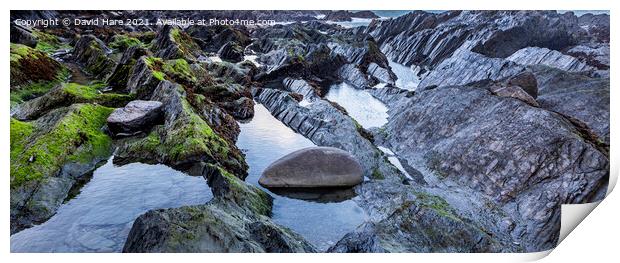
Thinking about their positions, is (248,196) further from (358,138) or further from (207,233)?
(358,138)

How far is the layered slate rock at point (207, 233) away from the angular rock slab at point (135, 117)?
6.42 metres

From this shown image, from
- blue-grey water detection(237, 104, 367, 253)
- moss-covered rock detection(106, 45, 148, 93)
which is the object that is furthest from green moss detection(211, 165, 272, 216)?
moss-covered rock detection(106, 45, 148, 93)

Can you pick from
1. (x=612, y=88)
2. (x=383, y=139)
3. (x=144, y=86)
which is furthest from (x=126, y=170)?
(x=612, y=88)

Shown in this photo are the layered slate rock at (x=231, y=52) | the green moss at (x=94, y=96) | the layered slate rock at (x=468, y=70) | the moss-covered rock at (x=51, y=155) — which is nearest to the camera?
the moss-covered rock at (x=51, y=155)

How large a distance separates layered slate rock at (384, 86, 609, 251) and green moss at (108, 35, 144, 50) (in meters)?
13.8

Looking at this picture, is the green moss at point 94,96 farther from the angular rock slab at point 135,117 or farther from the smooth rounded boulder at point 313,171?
the smooth rounded boulder at point 313,171

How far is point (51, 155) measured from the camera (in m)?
12.4

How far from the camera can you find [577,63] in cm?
1945

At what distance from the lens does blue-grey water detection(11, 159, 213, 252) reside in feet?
32.2

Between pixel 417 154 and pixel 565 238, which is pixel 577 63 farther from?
A: pixel 565 238

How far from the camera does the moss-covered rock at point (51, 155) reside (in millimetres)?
10695

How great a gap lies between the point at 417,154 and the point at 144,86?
11989mm

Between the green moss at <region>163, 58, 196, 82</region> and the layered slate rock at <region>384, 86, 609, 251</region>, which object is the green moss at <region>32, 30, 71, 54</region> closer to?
the green moss at <region>163, 58, 196, 82</region>

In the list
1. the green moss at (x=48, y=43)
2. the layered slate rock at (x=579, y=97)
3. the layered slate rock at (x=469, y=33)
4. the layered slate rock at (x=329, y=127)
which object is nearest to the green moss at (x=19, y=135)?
the green moss at (x=48, y=43)
